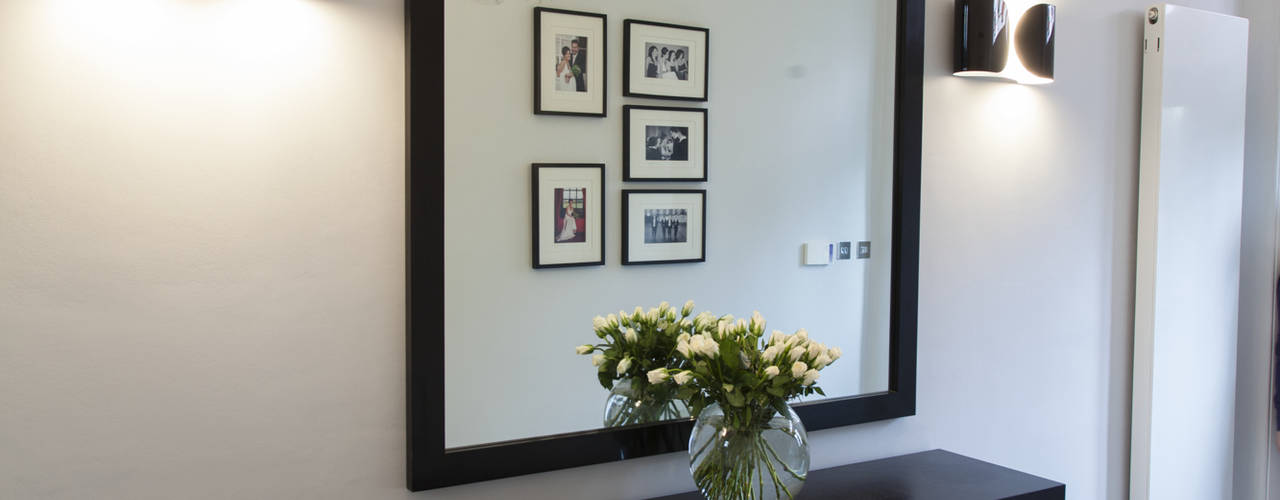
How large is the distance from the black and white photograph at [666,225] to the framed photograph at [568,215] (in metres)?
0.11

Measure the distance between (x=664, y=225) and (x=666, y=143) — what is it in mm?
170

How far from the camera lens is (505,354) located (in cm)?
180

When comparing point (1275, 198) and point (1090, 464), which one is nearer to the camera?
point (1090, 464)

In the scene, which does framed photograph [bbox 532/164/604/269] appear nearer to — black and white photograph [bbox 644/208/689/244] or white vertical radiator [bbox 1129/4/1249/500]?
black and white photograph [bbox 644/208/689/244]

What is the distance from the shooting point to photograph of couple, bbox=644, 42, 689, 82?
1908 mm

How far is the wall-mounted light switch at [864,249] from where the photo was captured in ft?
7.43

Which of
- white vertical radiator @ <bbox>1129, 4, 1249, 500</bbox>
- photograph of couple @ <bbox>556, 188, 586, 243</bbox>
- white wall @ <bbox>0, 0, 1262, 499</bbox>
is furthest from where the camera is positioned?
white vertical radiator @ <bbox>1129, 4, 1249, 500</bbox>

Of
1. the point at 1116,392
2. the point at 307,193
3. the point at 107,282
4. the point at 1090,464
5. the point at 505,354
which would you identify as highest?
the point at 307,193

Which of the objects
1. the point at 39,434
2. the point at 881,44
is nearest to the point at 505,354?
the point at 39,434

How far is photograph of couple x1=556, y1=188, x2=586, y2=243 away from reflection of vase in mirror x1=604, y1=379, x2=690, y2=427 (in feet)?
1.04

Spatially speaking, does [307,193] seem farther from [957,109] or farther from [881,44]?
[957,109]

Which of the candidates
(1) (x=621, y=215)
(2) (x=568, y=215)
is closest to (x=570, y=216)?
(2) (x=568, y=215)

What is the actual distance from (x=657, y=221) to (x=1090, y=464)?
1687 millimetres

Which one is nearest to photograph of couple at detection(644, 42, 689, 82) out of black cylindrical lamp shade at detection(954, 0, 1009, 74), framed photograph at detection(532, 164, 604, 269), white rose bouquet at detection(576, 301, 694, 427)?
framed photograph at detection(532, 164, 604, 269)
